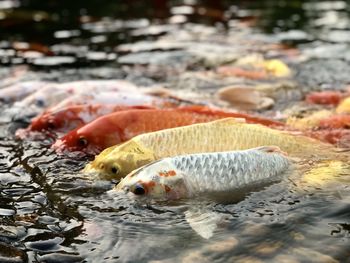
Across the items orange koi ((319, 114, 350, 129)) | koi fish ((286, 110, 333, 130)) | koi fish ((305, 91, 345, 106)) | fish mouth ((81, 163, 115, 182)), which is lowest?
koi fish ((305, 91, 345, 106))

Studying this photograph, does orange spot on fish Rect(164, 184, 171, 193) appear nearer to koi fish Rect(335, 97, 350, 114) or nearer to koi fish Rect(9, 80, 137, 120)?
koi fish Rect(9, 80, 137, 120)

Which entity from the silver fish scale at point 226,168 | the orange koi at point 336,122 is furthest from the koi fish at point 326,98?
the silver fish scale at point 226,168

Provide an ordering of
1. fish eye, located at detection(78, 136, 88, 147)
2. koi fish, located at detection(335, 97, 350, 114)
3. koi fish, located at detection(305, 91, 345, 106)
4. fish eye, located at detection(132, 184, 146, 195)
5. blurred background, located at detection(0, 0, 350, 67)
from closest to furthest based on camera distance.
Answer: fish eye, located at detection(132, 184, 146, 195) → fish eye, located at detection(78, 136, 88, 147) → koi fish, located at detection(335, 97, 350, 114) → koi fish, located at detection(305, 91, 345, 106) → blurred background, located at detection(0, 0, 350, 67)

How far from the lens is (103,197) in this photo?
392 centimetres

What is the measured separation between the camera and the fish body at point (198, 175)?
372 cm

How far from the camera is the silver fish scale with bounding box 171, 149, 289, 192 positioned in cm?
377

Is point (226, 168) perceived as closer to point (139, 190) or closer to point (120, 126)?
point (139, 190)

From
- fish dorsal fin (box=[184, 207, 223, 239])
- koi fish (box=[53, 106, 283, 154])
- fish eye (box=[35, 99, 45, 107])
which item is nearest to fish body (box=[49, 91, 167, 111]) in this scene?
fish eye (box=[35, 99, 45, 107])

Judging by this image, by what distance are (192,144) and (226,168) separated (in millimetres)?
505

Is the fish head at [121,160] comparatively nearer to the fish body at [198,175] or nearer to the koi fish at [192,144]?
the koi fish at [192,144]

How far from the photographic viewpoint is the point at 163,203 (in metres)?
3.72

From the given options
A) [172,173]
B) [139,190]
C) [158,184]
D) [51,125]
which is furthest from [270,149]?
[51,125]

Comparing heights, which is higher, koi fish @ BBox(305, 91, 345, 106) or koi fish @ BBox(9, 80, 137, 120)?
koi fish @ BBox(9, 80, 137, 120)

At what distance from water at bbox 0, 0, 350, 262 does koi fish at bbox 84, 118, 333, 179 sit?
18 centimetres
